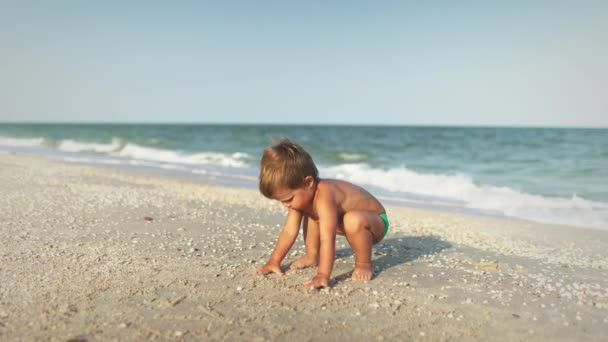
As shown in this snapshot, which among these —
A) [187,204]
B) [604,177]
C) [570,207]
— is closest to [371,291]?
[187,204]

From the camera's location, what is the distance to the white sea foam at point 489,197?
9008 millimetres

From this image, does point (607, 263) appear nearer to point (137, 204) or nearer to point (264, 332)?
point (264, 332)

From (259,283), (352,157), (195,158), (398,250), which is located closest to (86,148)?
(195,158)

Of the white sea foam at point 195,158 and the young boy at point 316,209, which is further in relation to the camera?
the white sea foam at point 195,158

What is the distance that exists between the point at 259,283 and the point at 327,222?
81cm

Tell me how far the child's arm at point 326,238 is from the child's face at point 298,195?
10 cm

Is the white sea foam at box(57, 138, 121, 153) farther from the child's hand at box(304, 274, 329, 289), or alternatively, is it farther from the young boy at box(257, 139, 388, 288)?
the child's hand at box(304, 274, 329, 289)

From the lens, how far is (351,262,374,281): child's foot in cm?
427

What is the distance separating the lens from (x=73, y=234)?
560cm

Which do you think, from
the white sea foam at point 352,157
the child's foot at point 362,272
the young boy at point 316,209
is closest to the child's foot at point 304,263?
the young boy at point 316,209

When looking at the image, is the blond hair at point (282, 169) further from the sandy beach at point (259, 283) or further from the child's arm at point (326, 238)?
the sandy beach at point (259, 283)

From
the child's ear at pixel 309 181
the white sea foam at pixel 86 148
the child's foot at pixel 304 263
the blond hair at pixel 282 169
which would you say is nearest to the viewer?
the blond hair at pixel 282 169

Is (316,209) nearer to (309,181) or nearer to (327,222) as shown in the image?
(327,222)

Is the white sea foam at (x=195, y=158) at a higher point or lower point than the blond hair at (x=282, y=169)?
lower
